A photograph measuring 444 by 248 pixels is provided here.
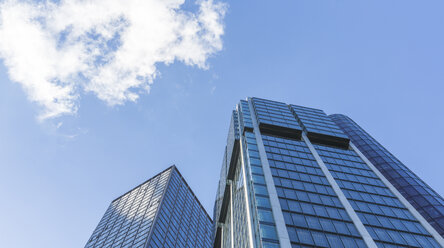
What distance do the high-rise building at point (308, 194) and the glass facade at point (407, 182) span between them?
1.40 ft

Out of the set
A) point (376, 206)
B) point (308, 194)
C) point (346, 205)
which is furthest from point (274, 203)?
point (376, 206)

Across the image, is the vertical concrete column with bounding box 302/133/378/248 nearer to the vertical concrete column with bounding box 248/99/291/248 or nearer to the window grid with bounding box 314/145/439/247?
the window grid with bounding box 314/145/439/247

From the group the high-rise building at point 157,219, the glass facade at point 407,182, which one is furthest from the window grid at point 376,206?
the high-rise building at point 157,219

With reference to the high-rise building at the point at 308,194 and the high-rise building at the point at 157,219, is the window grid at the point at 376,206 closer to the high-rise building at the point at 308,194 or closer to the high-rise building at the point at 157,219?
the high-rise building at the point at 308,194

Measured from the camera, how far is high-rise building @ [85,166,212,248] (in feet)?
261

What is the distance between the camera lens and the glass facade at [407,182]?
56500 millimetres

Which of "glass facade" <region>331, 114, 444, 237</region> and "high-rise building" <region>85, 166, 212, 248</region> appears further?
"high-rise building" <region>85, 166, 212, 248</region>

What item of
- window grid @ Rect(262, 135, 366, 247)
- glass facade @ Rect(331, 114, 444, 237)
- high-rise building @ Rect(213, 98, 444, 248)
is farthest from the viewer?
glass facade @ Rect(331, 114, 444, 237)

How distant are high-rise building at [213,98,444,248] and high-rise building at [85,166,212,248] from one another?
17616 mm

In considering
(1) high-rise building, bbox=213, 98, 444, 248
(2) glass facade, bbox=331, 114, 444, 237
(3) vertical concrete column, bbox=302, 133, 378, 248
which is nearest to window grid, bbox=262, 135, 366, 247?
(1) high-rise building, bbox=213, 98, 444, 248

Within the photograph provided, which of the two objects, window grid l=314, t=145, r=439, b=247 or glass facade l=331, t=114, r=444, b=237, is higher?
glass facade l=331, t=114, r=444, b=237

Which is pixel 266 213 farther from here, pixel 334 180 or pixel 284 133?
pixel 284 133

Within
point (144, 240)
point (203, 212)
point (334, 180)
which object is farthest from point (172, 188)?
point (334, 180)

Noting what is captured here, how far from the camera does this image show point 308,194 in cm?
4450
